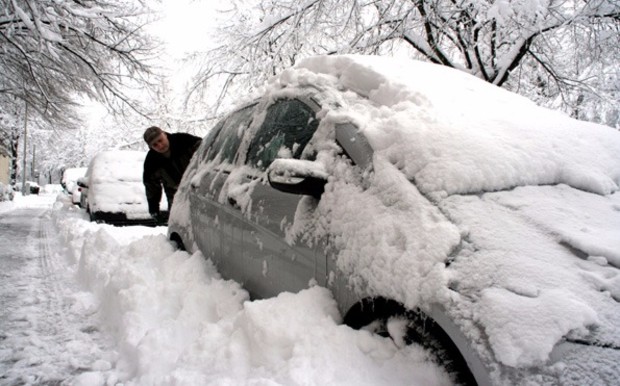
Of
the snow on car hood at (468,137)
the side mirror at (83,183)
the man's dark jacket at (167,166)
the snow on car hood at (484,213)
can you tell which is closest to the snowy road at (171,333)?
the snow on car hood at (484,213)

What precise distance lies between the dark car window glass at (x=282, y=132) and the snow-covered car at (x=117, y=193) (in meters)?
6.60

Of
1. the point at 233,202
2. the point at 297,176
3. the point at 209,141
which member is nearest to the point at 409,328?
the point at 297,176

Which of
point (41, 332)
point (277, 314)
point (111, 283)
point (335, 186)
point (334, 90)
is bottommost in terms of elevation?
point (41, 332)

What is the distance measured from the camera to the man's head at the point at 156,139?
487 cm

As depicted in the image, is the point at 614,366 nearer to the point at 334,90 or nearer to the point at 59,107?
the point at 334,90

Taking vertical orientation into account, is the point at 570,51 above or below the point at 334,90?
above

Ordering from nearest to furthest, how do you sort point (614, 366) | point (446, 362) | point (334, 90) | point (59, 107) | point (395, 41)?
1. point (614, 366)
2. point (446, 362)
3. point (334, 90)
4. point (395, 41)
5. point (59, 107)

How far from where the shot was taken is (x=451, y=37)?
300 inches

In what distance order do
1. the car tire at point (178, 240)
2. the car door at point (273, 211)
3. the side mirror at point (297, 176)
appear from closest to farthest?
the side mirror at point (297, 176) < the car door at point (273, 211) < the car tire at point (178, 240)

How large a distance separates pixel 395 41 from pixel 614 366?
7.73 m

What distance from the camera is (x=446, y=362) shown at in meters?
1.47

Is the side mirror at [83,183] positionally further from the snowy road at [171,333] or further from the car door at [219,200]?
the car door at [219,200]

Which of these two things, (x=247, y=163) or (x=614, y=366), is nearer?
(x=614, y=366)

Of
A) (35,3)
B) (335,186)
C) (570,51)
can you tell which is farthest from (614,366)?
(35,3)
